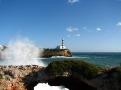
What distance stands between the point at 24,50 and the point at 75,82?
252 ft

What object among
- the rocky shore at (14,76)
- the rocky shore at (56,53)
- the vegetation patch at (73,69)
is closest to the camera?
the rocky shore at (14,76)

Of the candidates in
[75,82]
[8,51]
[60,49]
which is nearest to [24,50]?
[8,51]

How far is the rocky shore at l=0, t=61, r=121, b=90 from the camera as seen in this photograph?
28.0 meters

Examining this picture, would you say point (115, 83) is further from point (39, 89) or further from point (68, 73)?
point (39, 89)

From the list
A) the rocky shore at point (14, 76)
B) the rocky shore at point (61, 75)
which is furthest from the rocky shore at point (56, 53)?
the rocky shore at point (14, 76)

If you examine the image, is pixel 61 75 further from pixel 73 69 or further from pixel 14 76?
pixel 14 76

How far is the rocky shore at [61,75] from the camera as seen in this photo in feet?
91.8

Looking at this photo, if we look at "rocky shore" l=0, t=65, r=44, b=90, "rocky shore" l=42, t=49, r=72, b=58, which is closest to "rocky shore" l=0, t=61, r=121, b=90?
"rocky shore" l=0, t=65, r=44, b=90

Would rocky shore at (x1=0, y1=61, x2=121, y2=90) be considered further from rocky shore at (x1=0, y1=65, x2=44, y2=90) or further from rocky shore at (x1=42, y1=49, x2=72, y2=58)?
rocky shore at (x1=42, y1=49, x2=72, y2=58)

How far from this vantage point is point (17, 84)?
28281 millimetres

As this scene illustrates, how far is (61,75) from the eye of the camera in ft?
98.9

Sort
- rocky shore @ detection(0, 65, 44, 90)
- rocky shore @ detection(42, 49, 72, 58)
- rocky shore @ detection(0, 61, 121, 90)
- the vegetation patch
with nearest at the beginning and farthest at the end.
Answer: rocky shore @ detection(0, 65, 44, 90), rocky shore @ detection(0, 61, 121, 90), the vegetation patch, rocky shore @ detection(42, 49, 72, 58)

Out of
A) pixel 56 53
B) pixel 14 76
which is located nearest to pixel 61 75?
pixel 14 76

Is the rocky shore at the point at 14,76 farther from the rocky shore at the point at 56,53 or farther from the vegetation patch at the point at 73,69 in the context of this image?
the rocky shore at the point at 56,53
